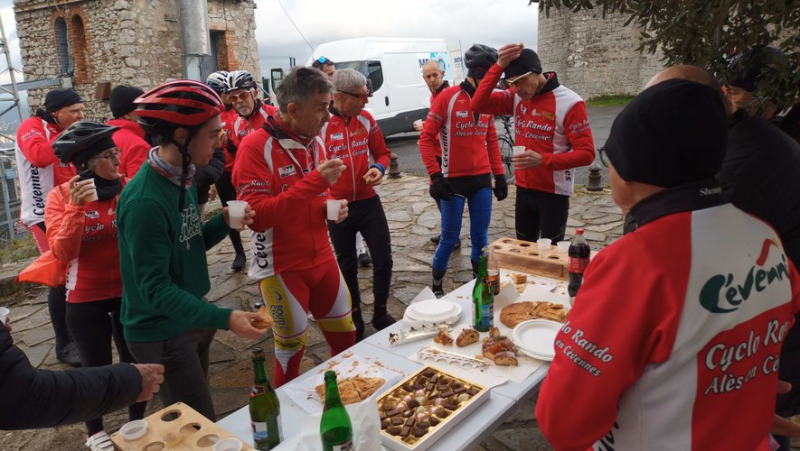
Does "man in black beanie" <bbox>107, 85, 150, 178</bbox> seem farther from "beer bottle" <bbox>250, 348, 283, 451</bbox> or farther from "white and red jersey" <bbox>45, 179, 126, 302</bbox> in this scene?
"beer bottle" <bbox>250, 348, 283, 451</bbox>

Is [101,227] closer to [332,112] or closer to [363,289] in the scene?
[332,112]

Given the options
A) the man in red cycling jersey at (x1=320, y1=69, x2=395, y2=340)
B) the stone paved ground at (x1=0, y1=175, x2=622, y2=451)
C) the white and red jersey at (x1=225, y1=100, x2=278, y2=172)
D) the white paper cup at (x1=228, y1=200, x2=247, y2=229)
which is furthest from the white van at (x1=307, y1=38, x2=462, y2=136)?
the white paper cup at (x1=228, y1=200, x2=247, y2=229)

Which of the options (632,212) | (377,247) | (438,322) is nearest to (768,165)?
(632,212)

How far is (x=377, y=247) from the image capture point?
438cm

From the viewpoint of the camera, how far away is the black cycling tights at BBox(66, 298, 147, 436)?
122 inches

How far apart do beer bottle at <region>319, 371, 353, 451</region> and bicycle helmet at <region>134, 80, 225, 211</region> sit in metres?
1.25

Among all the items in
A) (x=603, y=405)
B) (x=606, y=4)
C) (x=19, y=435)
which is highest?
(x=606, y=4)

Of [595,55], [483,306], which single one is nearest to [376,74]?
[483,306]

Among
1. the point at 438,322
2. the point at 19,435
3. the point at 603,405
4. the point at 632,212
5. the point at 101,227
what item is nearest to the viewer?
the point at 603,405

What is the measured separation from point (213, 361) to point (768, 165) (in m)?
4.19

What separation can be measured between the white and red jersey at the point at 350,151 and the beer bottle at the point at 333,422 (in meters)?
2.70

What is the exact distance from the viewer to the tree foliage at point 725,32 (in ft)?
5.71

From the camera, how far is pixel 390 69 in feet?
50.3

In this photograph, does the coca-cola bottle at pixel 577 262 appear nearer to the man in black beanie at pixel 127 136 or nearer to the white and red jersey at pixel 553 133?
the white and red jersey at pixel 553 133
